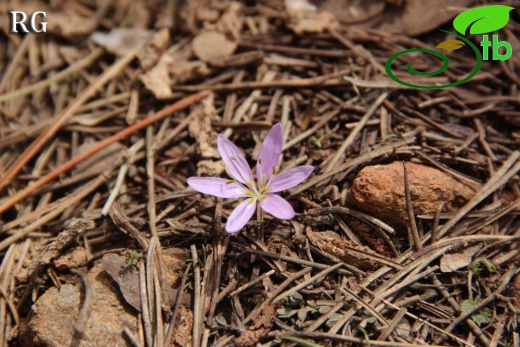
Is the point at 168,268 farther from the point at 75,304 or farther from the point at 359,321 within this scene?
the point at 359,321

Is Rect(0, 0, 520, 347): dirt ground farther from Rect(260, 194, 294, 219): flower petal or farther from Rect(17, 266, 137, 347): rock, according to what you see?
Rect(260, 194, 294, 219): flower petal

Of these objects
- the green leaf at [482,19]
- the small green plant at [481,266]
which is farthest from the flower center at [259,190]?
the green leaf at [482,19]

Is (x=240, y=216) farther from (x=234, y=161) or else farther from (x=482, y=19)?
(x=482, y=19)

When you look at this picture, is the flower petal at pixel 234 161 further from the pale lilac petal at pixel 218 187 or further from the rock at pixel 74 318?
the rock at pixel 74 318

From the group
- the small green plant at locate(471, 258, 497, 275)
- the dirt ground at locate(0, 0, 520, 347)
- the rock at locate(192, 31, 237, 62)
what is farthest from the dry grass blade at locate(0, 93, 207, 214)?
the small green plant at locate(471, 258, 497, 275)

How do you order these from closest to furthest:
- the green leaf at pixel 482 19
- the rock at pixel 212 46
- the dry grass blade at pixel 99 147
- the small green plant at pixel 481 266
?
the small green plant at pixel 481 266
the dry grass blade at pixel 99 147
the green leaf at pixel 482 19
the rock at pixel 212 46

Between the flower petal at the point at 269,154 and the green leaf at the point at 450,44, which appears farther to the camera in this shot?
the green leaf at the point at 450,44

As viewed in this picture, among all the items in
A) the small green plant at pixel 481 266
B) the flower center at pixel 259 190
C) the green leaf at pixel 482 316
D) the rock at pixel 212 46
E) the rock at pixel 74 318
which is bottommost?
the rock at pixel 74 318

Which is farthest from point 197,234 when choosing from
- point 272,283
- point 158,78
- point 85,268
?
point 158,78
